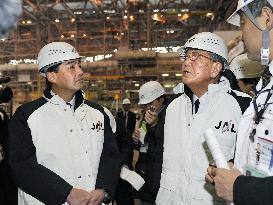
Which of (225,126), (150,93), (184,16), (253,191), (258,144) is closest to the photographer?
(253,191)

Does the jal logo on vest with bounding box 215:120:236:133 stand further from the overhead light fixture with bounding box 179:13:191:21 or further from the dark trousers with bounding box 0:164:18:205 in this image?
the overhead light fixture with bounding box 179:13:191:21

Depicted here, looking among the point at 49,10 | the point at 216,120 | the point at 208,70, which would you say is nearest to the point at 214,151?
the point at 216,120

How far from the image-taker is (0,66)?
1856cm

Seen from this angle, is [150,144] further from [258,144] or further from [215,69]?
[258,144]

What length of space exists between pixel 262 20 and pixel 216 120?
3.27 ft

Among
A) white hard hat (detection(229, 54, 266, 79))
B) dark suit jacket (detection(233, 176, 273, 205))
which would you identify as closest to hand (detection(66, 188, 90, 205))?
dark suit jacket (detection(233, 176, 273, 205))

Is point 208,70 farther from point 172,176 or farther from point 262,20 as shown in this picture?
point 262,20

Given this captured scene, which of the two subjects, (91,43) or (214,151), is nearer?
(214,151)

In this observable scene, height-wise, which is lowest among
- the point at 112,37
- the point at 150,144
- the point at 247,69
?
the point at 150,144

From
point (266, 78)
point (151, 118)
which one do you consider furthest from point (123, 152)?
point (266, 78)

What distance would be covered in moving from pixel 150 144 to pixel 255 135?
1984 mm

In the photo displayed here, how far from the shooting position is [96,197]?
9.60 feet

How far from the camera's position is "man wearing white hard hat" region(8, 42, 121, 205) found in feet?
9.23

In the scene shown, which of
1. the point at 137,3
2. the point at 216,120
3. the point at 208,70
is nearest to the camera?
the point at 216,120
